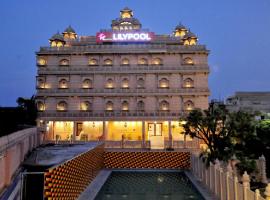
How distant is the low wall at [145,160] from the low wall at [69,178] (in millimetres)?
7960

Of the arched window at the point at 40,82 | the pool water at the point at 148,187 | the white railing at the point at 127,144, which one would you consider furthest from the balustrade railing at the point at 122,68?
the pool water at the point at 148,187

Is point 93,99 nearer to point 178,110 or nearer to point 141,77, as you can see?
point 141,77

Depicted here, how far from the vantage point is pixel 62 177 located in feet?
39.3

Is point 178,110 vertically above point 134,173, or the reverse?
point 178,110

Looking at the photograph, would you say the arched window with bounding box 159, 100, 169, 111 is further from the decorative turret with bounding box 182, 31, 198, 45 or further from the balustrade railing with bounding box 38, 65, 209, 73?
the decorative turret with bounding box 182, 31, 198, 45

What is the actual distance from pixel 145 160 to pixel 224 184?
1430 centimetres

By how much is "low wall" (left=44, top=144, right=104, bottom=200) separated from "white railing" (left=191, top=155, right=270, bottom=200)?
260 inches

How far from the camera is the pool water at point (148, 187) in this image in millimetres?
16797

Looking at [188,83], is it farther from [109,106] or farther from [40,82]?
[40,82]

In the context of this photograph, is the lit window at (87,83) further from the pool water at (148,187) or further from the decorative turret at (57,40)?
the pool water at (148,187)

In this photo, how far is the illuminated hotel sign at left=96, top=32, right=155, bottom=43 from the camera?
1938 inches

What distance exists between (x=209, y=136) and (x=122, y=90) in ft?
89.8

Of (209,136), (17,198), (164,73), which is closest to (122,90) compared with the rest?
(164,73)

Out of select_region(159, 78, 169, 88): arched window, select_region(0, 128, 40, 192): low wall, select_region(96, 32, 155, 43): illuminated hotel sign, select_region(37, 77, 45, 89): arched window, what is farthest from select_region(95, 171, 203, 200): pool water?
select_region(96, 32, 155, 43): illuminated hotel sign
